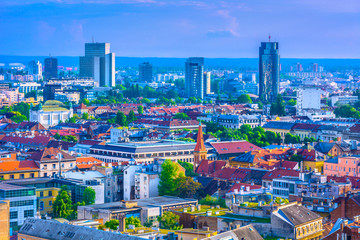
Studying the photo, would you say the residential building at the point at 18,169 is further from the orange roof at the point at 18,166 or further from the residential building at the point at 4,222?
the residential building at the point at 4,222

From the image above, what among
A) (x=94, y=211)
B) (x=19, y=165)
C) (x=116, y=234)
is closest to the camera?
(x=116, y=234)

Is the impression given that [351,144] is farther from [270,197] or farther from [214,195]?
[270,197]

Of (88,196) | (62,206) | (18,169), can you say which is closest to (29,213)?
(62,206)

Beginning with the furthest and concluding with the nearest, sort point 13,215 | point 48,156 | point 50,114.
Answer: point 50,114 → point 48,156 → point 13,215

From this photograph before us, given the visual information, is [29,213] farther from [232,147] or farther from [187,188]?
[232,147]

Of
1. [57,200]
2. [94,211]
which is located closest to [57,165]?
[57,200]
